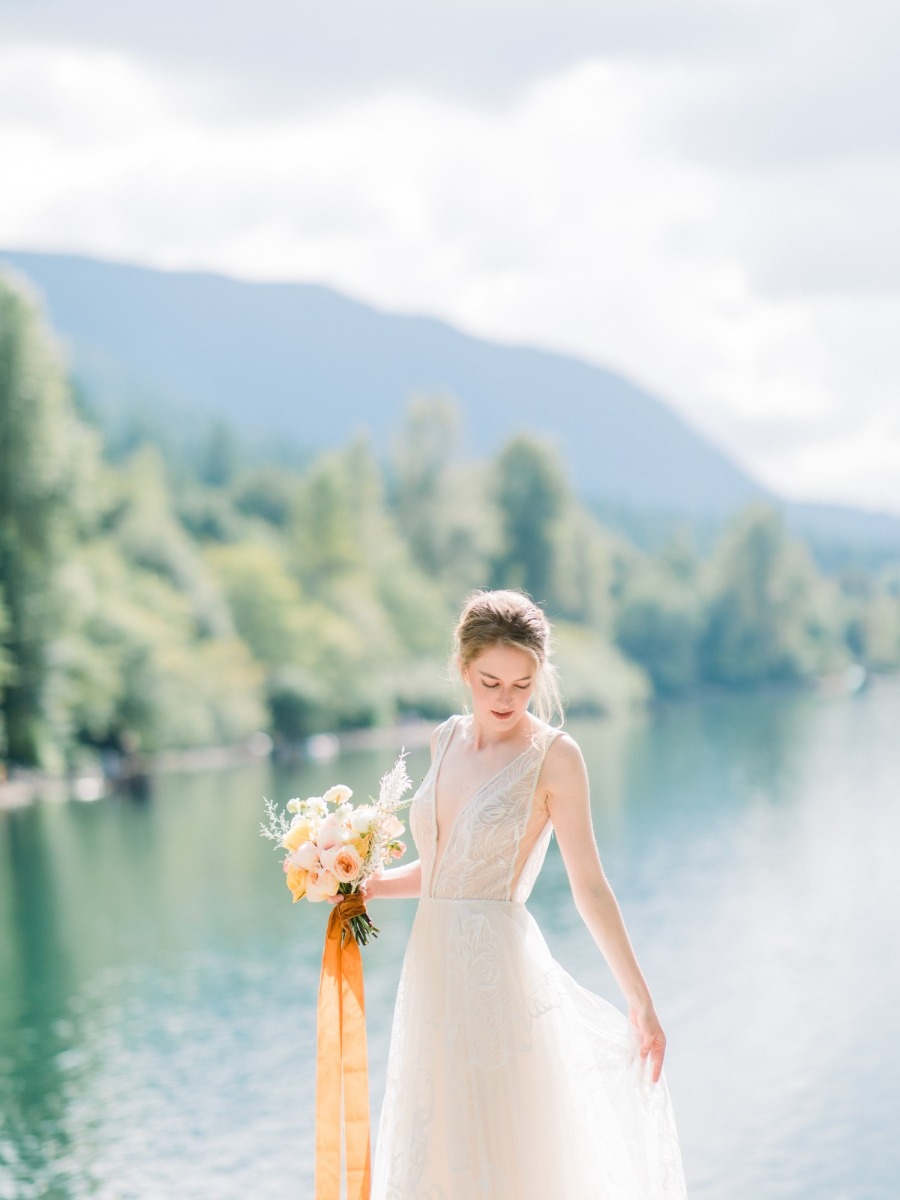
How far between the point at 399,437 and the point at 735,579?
18.0 metres

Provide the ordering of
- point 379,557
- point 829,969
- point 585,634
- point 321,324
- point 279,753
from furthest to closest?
point 321,324 → point 585,634 → point 379,557 → point 279,753 → point 829,969

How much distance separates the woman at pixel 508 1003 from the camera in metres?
3.63

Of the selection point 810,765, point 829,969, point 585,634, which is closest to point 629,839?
point 829,969

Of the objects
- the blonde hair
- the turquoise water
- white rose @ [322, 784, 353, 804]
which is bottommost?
the turquoise water

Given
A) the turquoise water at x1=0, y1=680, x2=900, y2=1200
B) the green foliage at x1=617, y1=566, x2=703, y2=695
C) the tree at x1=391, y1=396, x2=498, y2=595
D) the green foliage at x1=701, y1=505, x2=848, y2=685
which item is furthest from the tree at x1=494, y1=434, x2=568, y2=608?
the turquoise water at x1=0, y1=680, x2=900, y2=1200

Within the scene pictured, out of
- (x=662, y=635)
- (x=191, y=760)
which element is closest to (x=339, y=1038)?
(x=191, y=760)

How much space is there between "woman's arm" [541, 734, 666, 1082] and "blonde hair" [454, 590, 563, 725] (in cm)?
15

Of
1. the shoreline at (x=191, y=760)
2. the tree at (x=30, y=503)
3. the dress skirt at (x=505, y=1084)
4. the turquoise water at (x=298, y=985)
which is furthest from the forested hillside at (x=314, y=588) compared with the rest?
the dress skirt at (x=505, y=1084)

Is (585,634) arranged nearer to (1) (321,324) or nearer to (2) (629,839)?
(2) (629,839)

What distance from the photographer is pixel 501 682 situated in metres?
3.66

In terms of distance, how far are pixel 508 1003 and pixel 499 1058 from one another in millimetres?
124

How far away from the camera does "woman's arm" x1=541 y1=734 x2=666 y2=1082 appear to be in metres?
3.61

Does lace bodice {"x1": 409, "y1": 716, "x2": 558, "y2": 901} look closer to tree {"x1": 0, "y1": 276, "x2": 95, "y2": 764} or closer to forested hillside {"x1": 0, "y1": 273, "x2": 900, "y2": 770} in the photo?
forested hillside {"x1": 0, "y1": 273, "x2": 900, "y2": 770}

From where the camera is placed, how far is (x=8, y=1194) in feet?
33.3
